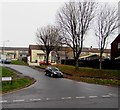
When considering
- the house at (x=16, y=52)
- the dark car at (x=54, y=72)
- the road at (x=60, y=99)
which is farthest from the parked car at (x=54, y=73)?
the house at (x=16, y=52)

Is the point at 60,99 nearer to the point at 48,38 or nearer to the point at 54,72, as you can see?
the point at 54,72

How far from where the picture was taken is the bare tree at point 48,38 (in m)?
72.1

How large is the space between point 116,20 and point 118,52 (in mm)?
13182

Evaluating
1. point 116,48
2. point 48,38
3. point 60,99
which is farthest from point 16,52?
point 60,99

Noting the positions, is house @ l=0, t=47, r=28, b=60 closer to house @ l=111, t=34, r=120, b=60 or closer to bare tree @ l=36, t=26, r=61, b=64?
bare tree @ l=36, t=26, r=61, b=64

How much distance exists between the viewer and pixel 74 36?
49.6m

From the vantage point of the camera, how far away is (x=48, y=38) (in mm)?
74000

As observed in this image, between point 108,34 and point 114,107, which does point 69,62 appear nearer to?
point 108,34

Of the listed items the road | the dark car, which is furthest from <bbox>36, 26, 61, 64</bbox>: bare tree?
the road

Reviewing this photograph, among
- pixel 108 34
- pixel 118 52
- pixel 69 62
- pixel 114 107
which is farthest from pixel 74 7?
pixel 114 107

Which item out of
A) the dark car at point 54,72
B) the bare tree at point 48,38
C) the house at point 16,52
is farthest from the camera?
the house at point 16,52

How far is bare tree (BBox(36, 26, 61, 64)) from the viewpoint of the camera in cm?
7210

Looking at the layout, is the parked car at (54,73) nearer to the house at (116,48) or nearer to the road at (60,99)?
the road at (60,99)

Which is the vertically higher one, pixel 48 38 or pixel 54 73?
pixel 48 38
